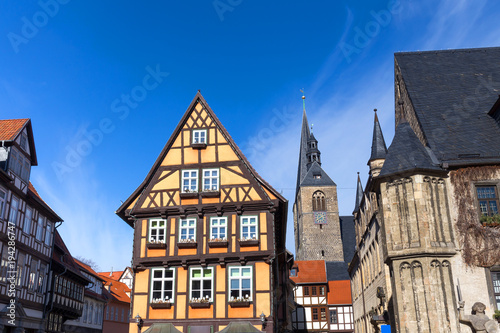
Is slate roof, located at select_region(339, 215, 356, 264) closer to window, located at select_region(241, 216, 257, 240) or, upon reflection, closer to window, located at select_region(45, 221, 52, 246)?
window, located at select_region(45, 221, 52, 246)

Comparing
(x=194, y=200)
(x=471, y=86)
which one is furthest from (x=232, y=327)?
(x=471, y=86)

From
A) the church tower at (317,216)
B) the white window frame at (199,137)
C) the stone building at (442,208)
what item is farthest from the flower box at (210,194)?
the church tower at (317,216)

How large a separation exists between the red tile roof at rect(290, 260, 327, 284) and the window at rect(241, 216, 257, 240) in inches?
1247

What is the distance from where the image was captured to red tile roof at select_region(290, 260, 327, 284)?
53.9 meters

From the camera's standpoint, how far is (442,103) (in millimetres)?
21359

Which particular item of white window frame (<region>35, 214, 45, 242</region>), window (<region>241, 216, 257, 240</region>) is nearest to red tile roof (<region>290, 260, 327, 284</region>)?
white window frame (<region>35, 214, 45, 242</region>)

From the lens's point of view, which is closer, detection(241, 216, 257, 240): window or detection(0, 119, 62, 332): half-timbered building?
detection(241, 216, 257, 240): window

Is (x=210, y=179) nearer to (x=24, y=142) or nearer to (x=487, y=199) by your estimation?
Result: (x=24, y=142)

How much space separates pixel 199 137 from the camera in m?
25.0

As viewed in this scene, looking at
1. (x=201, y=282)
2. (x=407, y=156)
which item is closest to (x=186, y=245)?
(x=201, y=282)

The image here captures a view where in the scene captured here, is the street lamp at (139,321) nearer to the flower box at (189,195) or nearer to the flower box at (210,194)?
the flower box at (189,195)

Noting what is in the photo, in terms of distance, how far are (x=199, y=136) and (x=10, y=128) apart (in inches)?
415

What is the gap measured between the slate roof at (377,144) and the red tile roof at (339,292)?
28.5 meters

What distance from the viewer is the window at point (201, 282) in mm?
22094
